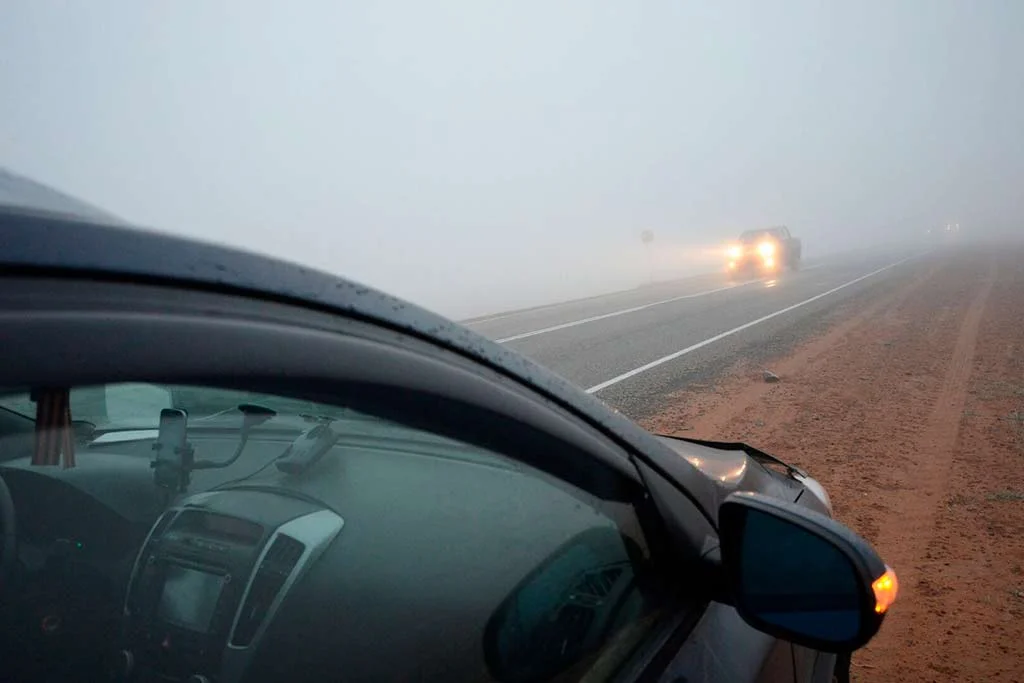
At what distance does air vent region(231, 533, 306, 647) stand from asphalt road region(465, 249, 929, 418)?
5.71 m

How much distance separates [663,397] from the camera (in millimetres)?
7453

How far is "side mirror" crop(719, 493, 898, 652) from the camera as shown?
1.19m

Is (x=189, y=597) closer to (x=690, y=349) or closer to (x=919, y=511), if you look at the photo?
(x=919, y=511)

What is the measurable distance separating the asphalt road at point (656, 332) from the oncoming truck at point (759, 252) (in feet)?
27.2

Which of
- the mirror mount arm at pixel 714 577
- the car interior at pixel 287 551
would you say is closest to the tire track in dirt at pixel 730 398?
the mirror mount arm at pixel 714 577

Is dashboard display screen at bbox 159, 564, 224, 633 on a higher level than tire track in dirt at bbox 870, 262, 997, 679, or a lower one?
higher

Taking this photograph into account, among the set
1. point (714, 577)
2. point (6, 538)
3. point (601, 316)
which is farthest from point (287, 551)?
point (601, 316)

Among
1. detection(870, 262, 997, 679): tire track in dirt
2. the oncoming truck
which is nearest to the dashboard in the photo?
detection(870, 262, 997, 679): tire track in dirt

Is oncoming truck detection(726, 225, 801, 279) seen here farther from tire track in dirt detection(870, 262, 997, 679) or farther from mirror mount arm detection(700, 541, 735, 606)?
mirror mount arm detection(700, 541, 735, 606)

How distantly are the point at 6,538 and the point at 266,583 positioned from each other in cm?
36

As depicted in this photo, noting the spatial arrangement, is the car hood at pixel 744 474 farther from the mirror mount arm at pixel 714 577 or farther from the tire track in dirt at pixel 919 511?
the tire track in dirt at pixel 919 511

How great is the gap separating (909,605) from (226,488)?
336 centimetres

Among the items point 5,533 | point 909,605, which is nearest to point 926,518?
point 909,605

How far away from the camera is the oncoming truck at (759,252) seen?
30.4m
